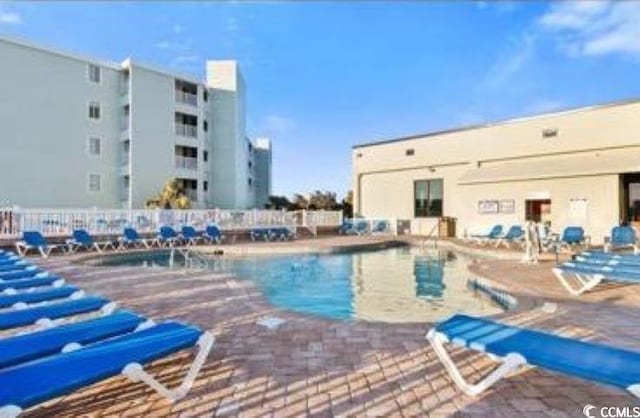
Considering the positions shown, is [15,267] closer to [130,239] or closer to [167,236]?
[130,239]

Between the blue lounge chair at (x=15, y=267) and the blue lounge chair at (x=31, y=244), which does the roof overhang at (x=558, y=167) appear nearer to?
the blue lounge chair at (x=31, y=244)

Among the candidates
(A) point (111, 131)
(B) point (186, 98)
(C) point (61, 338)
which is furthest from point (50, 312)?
(B) point (186, 98)

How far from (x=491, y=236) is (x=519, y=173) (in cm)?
381

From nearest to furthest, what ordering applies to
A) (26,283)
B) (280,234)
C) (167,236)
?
1. (26,283)
2. (167,236)
3. (280,234)

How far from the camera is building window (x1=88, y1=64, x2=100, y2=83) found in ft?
110

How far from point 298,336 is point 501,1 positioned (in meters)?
14.0

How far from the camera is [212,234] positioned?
20922mm

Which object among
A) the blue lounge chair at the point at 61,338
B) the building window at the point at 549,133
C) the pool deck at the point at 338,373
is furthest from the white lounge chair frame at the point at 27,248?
the building window at the point at 549,133

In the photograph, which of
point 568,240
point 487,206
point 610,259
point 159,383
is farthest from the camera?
point 487,206

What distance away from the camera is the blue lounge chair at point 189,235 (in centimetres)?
2006

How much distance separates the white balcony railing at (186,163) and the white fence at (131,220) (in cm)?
1460

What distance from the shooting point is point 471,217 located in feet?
79.0

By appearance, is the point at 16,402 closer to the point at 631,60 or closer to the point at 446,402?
the point at 446,402

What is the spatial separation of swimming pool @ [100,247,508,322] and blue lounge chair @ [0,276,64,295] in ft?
11.7
